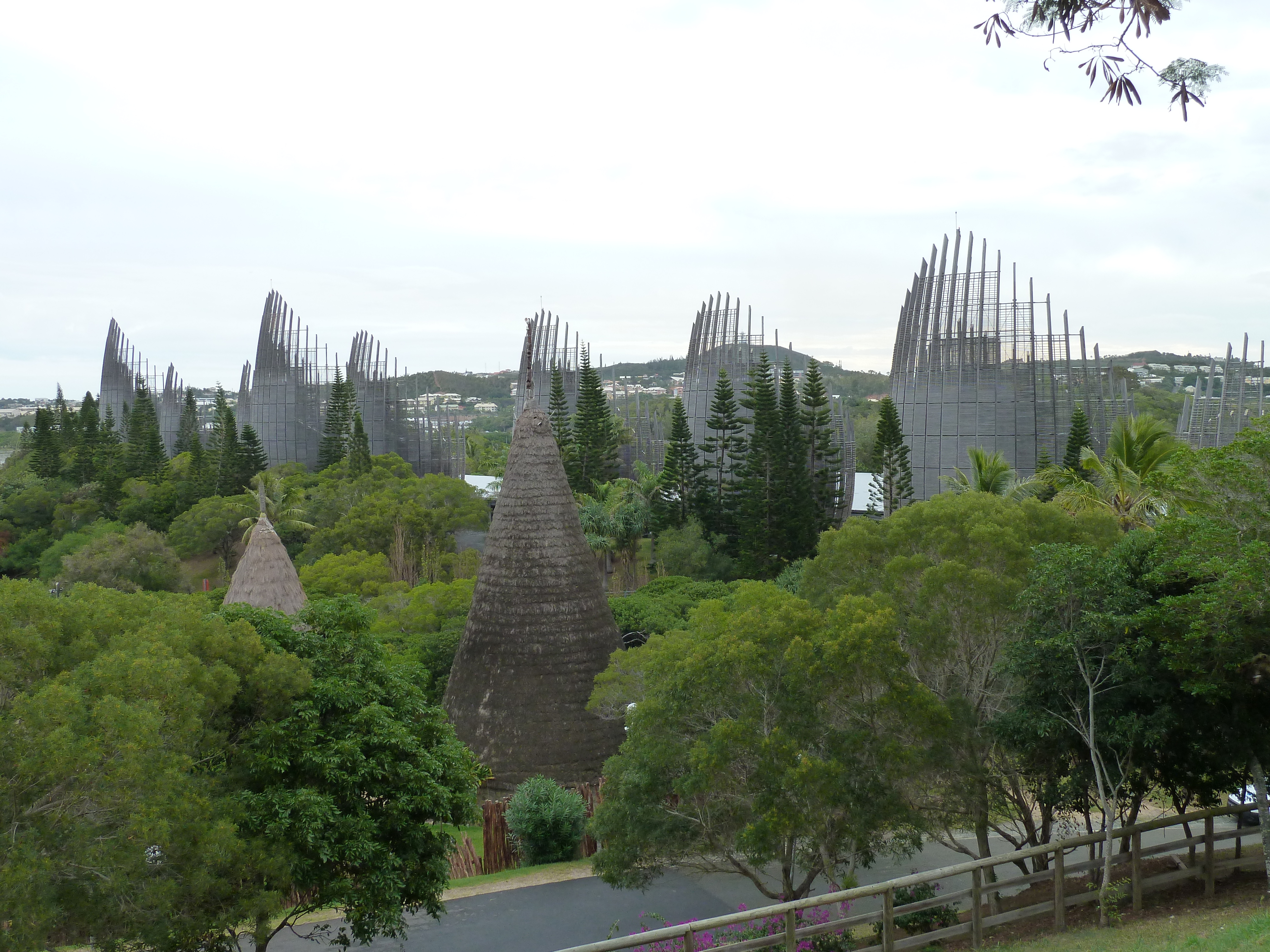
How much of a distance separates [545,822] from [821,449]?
25884mm

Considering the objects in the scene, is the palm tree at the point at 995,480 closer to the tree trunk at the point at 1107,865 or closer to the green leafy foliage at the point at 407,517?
the tree trunk at the point at 1107,865

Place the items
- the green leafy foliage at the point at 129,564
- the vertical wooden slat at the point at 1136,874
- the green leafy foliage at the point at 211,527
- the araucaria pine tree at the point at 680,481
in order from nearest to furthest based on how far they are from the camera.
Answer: the vertical wooden slat at the point at 1136,874 < the green leafy foliage at the point at 129,564 < the araucaria pine tree at the point at 680,481 < the green leafy foliage at the point at 211,527

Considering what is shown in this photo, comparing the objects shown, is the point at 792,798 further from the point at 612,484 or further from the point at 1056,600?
the point at 612,484

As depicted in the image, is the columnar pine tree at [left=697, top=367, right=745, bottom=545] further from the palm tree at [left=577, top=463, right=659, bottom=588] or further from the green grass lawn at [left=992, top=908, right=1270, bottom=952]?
the green grass lawn at [left=992, top=908, right=1270, bottom=952]

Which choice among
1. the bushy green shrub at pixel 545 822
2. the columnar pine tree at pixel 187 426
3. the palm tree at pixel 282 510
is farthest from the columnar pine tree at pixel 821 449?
the columnar pine tree at pixel 187 426

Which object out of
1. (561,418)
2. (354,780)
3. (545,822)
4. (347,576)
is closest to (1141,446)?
(545,822)

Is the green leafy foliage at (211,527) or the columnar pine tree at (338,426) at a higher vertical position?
the columnar pine tree at (338,426)

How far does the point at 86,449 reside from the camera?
206 ft

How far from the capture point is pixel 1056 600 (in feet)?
39.3

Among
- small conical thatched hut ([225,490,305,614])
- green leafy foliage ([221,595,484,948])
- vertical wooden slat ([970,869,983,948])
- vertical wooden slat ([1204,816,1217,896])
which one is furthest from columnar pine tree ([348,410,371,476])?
vertical wooden slat ([1204,816,1217,896])

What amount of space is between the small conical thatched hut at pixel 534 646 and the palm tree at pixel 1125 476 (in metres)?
10.4

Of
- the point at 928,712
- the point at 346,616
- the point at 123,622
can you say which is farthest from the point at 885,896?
the point at 123,622

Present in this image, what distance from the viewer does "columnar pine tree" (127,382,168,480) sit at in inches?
2288

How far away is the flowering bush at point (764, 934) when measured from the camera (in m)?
11.7
